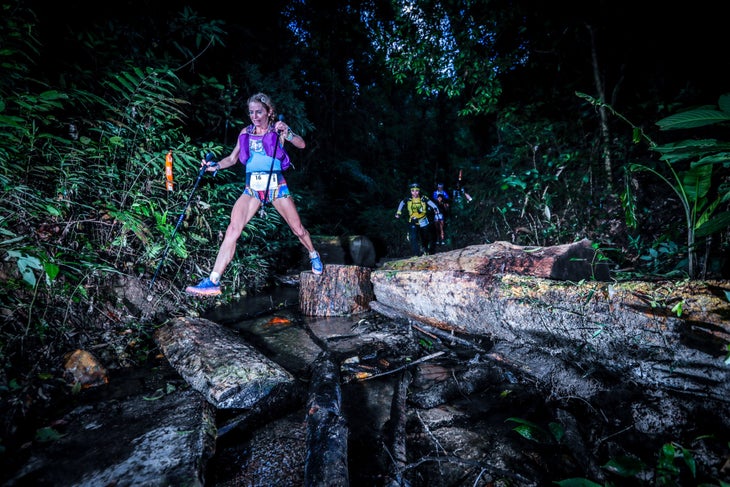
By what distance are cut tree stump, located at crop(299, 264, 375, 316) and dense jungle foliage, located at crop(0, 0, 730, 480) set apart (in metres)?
1.35

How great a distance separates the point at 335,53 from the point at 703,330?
11966 mm

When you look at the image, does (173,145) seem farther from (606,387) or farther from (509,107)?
(509,107)

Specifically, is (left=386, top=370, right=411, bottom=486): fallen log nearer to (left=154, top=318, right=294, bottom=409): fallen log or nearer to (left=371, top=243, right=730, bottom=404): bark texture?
(left=154, top=318, right=294, bottom=409): fallen log

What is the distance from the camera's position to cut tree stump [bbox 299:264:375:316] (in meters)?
3.67

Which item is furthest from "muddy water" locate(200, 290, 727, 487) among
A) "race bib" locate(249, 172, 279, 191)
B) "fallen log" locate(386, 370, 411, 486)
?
"race bib" locate(249, 172, 279, 191)

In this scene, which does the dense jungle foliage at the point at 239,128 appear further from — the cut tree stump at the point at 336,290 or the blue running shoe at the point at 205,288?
the cut tree stump at the point at 336,290

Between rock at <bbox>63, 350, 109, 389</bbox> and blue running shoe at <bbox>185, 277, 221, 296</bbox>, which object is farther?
blue running shoe at <bbox>185, 277, 221, 296</bbox>

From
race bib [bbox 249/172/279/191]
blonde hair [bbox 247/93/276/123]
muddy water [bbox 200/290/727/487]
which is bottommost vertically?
muddy water [bbox 200/290/727/487]

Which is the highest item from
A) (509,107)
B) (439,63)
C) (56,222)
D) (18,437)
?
(439,63)

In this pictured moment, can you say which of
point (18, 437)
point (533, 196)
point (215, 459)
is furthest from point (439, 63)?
point (18, 437)

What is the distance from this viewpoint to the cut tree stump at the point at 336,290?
3.67 m

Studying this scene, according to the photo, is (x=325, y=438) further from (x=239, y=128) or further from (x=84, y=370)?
(x=239, y=128)

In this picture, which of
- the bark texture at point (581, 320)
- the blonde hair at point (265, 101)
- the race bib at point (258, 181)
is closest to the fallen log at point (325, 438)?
the bark texture at point (581, 320)

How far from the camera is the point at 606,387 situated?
1.69 m
